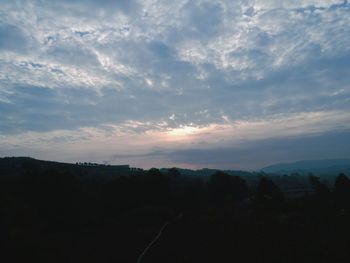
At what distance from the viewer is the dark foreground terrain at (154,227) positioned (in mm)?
21484

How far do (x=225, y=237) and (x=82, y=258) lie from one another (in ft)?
44.9

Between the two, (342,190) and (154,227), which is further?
(342,190)

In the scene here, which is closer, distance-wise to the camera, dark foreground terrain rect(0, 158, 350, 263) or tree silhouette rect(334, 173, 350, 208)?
dark foreground terrain rect(0, 158, 350, 263)

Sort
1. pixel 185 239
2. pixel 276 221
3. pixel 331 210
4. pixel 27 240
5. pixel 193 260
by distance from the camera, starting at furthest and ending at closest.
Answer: pixel 331 210 → pixel 276 221 → pixel 185 239 → pixel 193 260 → pixel 27 240

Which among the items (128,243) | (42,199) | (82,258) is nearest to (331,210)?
(128,243)

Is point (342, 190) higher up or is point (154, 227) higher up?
point (342, 190)

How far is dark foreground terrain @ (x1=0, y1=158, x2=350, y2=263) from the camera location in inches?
846

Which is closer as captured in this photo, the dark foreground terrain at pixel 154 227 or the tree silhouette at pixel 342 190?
the dark foreground terrain at pixel 154 227

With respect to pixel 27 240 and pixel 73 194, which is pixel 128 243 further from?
pixel 73 194

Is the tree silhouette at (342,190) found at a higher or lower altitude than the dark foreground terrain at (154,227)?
higher

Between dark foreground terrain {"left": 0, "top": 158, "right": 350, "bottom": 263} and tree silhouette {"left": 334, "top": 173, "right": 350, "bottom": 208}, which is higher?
tree silhouette {"left": 334, "top": 173, "right": 350, "bottom": 208}

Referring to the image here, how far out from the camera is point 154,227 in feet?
159

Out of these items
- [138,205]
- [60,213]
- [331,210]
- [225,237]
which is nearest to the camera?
[225,237]

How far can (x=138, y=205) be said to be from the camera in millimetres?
76750
